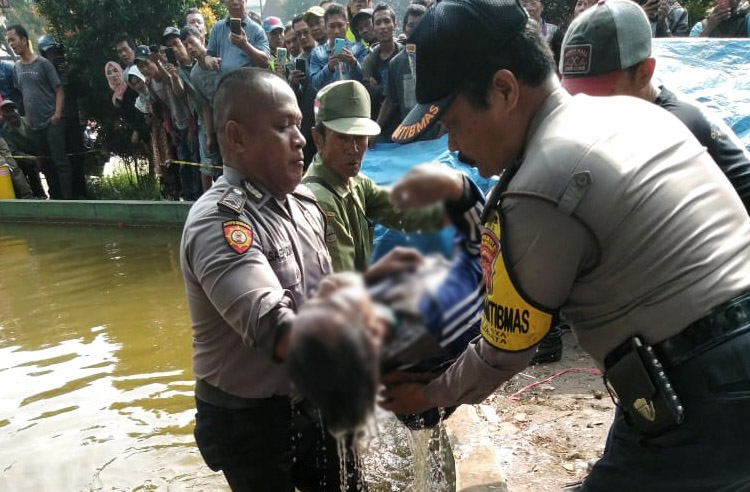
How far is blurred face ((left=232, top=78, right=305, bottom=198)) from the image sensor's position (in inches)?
59.4

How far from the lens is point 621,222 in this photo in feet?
4.13

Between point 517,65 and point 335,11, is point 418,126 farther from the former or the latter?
point 335,11

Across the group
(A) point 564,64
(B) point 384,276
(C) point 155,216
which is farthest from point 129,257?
(B) point 384,276

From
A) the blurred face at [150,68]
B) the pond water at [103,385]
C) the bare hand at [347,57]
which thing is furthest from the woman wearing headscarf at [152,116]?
the bare hand at [347,57]

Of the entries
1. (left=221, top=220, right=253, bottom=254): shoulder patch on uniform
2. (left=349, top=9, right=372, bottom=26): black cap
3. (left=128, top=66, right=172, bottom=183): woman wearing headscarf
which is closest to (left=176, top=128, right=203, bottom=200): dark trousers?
(left=128, top=66, right=172, bottom=183): woman wearing headscarf

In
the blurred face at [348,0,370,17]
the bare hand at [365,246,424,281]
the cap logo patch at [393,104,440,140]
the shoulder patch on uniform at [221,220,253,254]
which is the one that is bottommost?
the shoulder patch on uniform at [221,220,253,254]

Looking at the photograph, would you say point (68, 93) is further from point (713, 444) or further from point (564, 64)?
point (713, 444)

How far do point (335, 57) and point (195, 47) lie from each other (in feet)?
7.27

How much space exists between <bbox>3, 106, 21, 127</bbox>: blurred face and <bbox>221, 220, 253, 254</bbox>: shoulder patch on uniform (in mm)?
11856

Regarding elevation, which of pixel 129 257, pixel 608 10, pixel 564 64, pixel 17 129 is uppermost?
pixel 608 10

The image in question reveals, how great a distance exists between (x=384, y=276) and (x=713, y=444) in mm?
1148

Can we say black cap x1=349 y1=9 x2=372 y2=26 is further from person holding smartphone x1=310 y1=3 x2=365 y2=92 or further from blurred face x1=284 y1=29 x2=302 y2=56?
blurred face x1=284 y1=29 x2=302 y2=56

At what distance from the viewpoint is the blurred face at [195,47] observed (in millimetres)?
7059

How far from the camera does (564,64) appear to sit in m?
2.46
